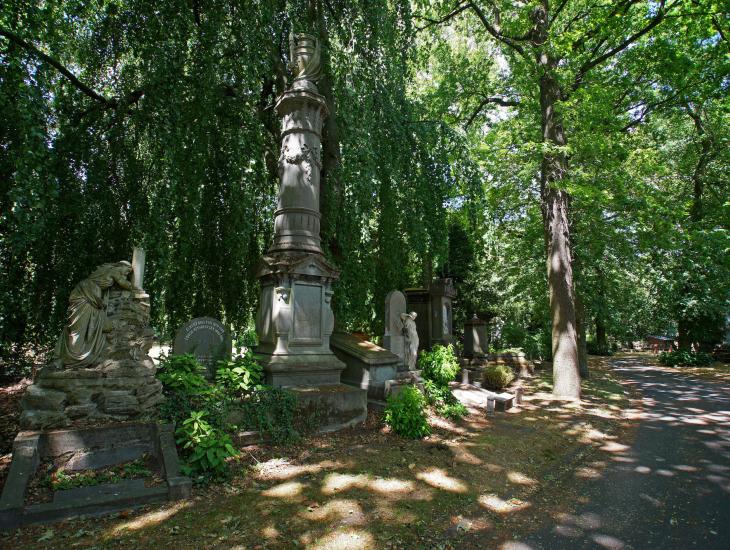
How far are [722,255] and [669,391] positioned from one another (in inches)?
270

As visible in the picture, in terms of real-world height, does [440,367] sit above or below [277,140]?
below

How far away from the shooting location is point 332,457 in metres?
5.34

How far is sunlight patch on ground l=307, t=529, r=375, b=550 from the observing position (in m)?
3.28

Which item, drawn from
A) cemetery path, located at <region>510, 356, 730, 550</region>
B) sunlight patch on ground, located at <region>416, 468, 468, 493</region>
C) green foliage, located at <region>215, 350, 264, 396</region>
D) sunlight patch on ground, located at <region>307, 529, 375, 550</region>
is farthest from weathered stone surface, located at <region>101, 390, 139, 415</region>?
cemetery path, located at <region>510, 356, 730, 550</region>

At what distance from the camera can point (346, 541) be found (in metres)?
3.37

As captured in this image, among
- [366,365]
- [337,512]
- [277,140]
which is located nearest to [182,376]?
[337,512]

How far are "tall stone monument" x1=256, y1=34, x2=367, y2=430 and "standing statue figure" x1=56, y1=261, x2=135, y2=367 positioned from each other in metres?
2.37

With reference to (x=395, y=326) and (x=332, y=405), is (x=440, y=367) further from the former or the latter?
(x=332, y=405)

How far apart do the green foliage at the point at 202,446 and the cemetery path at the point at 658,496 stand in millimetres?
2978

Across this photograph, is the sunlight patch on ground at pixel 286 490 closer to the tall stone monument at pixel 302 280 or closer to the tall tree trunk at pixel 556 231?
the tall stone monument at pixel 302 280

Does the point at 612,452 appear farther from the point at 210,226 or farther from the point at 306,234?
the point at 210,226

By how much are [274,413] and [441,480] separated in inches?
97.6

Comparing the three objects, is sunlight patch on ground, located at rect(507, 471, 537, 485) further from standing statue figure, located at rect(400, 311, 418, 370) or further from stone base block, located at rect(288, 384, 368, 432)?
standing statue figure, located at rect(400, 311, 418, 370)

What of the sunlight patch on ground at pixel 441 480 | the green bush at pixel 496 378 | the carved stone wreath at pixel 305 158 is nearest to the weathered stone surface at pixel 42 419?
the sunlight patch on ground at pixel 441 480
